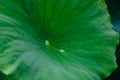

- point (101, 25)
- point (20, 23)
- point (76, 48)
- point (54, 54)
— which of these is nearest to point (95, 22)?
point (101, 25)

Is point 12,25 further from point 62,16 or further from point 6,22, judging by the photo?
point 62,16

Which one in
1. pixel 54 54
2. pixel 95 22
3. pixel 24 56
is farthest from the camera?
pixel 95 22

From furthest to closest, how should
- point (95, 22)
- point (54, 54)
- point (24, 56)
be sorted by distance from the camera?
point (95, 22) → point (54, 54) → point (24, 56)

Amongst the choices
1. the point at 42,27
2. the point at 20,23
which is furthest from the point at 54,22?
the point at 20,23

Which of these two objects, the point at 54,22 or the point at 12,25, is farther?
the point at 54,22

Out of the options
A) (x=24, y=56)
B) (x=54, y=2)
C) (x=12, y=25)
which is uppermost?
(x=54, y=2)

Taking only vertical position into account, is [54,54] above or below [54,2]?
below
